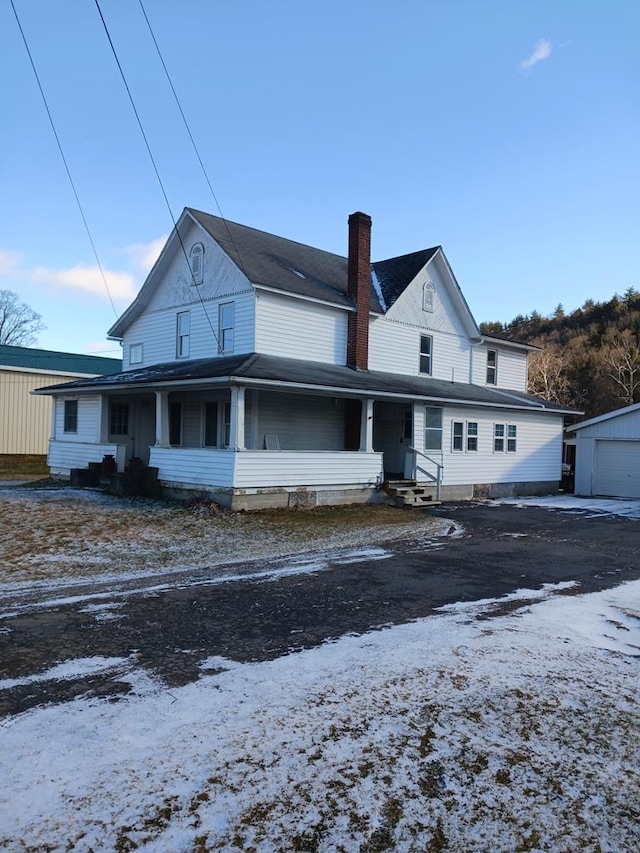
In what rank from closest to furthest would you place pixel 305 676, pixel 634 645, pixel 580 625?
pixel 305 676 → pixel 634 645 → pixel 580 625

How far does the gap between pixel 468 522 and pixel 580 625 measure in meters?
9.30

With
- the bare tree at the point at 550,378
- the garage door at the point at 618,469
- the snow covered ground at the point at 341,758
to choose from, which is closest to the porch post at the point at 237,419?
the snow covered ground at the point at 341,758

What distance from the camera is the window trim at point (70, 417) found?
73.8 ft

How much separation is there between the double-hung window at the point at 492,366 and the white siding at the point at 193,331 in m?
12.1

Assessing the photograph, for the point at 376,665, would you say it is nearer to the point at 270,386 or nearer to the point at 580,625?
the point at 580,625

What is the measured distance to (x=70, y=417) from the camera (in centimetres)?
2273

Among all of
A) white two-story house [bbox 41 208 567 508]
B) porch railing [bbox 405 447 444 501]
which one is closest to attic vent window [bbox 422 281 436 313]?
white two-story house [bbox 41 208 567 508]

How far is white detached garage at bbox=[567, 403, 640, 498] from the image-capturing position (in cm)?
2358

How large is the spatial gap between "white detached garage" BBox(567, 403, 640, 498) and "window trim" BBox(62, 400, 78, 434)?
18447mm

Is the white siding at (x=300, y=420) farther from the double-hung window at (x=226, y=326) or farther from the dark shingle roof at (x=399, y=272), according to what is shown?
the dark shingle roof at (x=399, y=272)

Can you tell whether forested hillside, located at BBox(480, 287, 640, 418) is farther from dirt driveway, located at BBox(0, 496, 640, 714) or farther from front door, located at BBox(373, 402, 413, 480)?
dirt driveway, located at BBox(0, 496, 640, 714)

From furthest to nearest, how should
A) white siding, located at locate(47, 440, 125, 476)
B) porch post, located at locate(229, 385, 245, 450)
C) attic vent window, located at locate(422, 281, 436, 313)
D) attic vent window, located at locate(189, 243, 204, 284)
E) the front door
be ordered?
attic vent window, located at locate(422, 281, 436, 313) < the front door < attic vent window, located at locate(189, 243, 204, 284) < white siding, located at locate(47, 440, 125, 476) < porch post, located at locate(229, 385, 245, 450)

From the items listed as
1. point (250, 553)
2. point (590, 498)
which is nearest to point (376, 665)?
point (250, 553)

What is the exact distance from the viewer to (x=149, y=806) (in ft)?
10.6
